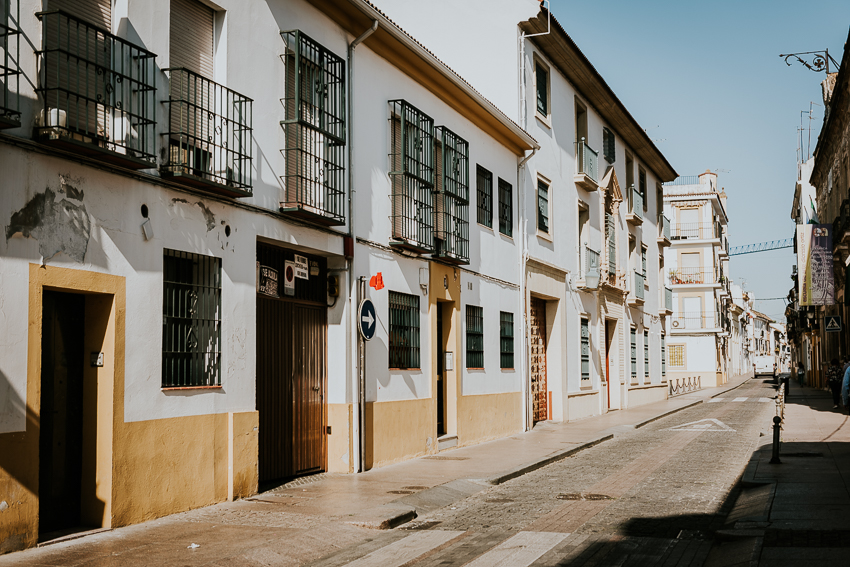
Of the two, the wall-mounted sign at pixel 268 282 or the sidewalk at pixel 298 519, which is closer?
the sidewalk at pixel 298 519

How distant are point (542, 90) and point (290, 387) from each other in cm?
1356

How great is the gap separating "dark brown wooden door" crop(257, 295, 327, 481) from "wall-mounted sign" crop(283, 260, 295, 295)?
→ 0.17 meters

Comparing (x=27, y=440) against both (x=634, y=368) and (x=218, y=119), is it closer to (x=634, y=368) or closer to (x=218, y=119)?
(x=218, y=119)

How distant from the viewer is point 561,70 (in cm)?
2375

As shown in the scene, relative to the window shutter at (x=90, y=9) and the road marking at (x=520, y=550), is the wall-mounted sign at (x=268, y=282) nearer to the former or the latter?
the window shutter at (x=90, y=9)

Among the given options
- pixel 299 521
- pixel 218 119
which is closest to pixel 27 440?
pixel 299 521

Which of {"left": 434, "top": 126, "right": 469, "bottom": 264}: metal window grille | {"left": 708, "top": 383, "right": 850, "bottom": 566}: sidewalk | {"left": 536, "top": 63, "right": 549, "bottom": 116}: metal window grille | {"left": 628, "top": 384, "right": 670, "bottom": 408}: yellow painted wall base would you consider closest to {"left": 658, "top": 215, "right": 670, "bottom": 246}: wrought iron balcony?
{"left": 628, "top": 384, "right": 670, "bottom": 408}: yellow painted wall base

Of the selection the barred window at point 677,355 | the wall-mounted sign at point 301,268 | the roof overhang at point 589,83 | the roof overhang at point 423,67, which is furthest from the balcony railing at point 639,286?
the barred window at point 677,355

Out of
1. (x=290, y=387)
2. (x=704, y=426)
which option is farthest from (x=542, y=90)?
(x=290, y=387)

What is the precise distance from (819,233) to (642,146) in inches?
278

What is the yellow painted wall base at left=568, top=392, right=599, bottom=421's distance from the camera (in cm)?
2354

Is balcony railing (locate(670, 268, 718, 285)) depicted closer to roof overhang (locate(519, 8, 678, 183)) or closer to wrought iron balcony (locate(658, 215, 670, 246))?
wrought iron balcony (locate(658, 215, 670, 246))

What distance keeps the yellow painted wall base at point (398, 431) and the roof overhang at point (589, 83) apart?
10.1 metres

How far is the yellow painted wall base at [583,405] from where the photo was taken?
23539 mm
